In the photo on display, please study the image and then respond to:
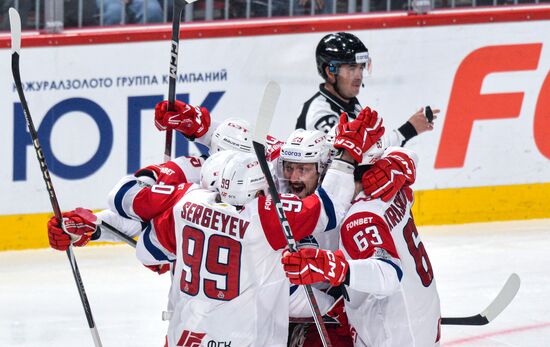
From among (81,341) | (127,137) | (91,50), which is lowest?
(81,341)

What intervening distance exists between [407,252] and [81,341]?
2.33m

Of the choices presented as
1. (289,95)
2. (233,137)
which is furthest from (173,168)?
(289,95)

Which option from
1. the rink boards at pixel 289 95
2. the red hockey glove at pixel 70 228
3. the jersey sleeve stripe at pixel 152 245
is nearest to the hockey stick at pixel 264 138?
the jersey sleeve stripe at pixel 152 245

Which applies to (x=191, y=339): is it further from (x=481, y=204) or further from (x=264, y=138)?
(x=481, y=204)

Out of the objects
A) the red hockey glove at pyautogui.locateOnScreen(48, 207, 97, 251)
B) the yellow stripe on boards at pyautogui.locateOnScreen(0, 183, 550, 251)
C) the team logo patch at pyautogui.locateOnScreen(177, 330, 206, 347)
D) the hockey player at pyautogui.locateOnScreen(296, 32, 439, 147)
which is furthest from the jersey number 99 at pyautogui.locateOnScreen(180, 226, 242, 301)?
the yellow stripe on boards at pyautogui.locateOnScreen(0, 183, 550, 251)

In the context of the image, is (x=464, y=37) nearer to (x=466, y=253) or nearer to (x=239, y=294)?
(x=466, y=253)

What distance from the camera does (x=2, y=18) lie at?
7.54 m

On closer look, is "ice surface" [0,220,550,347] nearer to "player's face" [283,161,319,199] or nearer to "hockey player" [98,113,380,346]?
"player's face" [283,161,319,199]

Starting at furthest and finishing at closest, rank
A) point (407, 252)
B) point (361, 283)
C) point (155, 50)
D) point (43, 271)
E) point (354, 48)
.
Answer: point (155, 50) → point (43, 271) → point (354, 48) → point (407, 252) → point (361, 283)

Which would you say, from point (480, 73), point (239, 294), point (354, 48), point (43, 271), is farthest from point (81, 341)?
point (480, 73)

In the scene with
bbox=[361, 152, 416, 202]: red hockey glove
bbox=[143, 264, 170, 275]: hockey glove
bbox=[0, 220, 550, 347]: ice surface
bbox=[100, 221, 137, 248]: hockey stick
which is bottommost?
bbox=[0, 220, 550, 347]: ice surface

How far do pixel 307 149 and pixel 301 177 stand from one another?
0.11 metres

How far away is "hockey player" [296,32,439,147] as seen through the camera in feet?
18.8

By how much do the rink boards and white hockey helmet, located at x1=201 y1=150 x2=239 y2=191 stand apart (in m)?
3.55
